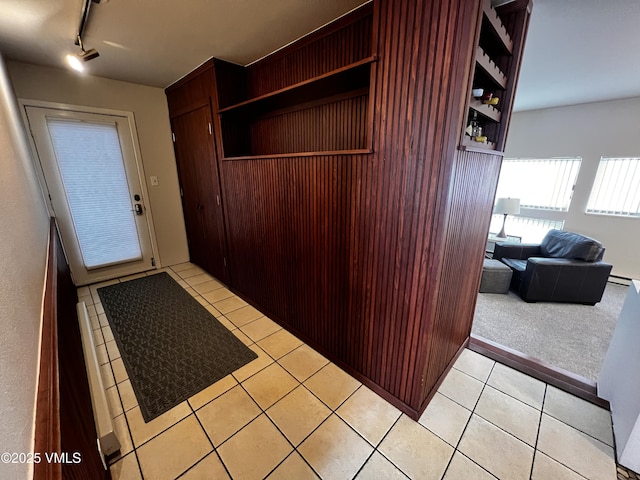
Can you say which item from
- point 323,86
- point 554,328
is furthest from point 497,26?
point 554,328

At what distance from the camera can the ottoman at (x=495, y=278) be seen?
128 inches

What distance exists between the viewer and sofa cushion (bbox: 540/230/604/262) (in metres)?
2.94

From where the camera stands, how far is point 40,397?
570mm

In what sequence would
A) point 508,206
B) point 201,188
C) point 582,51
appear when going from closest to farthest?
point 582,51 → point 201,188 → point 508,206

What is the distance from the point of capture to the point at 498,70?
1.45 metres

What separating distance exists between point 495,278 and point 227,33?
12.7 ft

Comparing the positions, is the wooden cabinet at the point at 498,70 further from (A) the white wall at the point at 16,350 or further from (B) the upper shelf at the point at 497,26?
(A) the white wall at the point at 16,350

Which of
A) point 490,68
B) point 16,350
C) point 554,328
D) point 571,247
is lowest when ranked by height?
point 554,328

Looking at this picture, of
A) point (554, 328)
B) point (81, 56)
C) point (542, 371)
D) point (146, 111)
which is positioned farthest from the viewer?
point (146, 111)

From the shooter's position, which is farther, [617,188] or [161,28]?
[617,188]

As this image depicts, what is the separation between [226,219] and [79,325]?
154cm

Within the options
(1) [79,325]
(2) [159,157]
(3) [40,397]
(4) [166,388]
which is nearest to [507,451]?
(3) [40,397]

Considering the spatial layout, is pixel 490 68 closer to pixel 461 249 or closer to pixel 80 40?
pixel 461 249

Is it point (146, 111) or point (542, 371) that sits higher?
point (146, 111)
